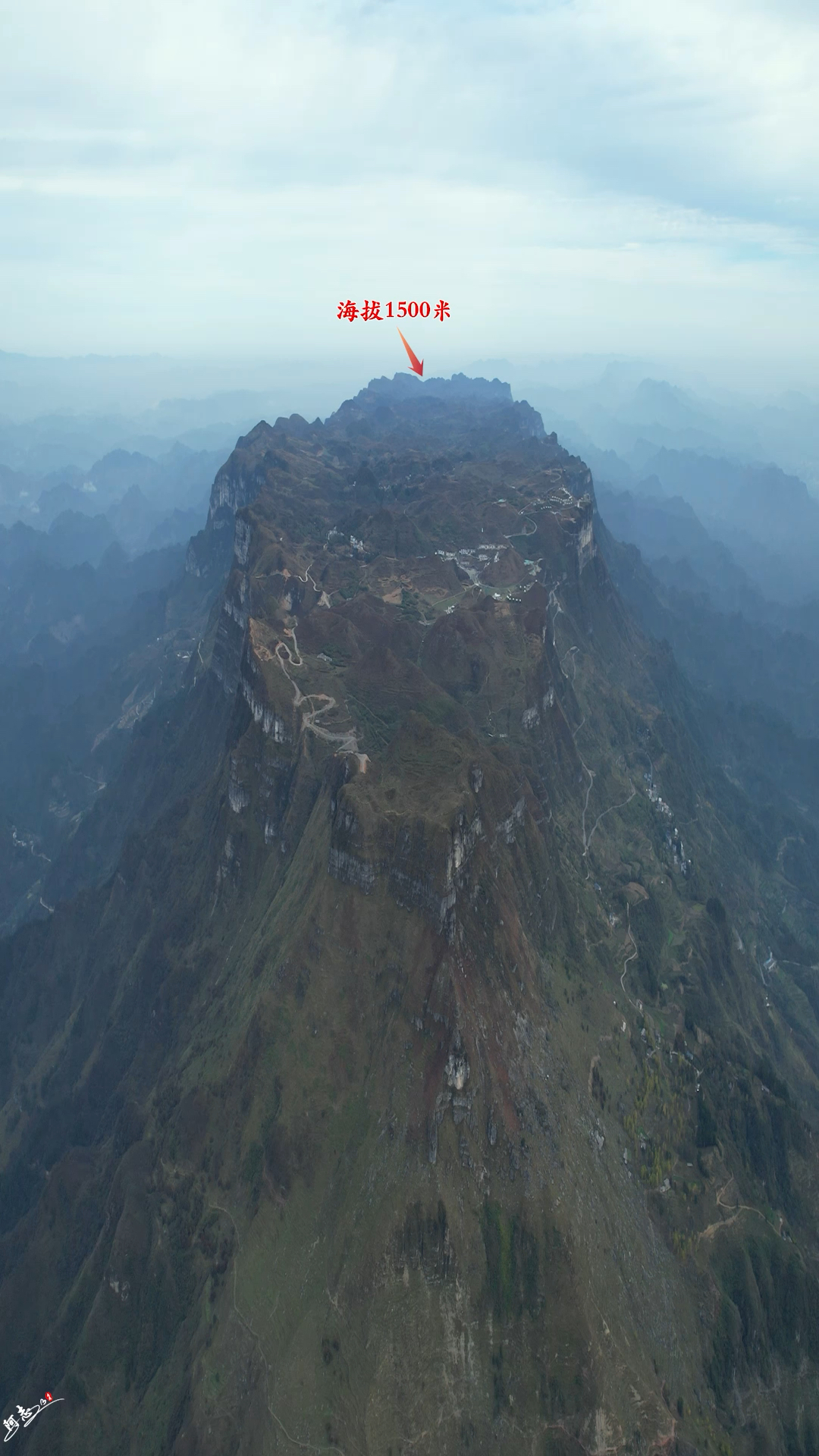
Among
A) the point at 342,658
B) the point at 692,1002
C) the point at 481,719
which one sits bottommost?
the point at 692,1002

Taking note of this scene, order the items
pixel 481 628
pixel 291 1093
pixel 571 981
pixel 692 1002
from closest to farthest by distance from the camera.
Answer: pixel 291 1093
pixel 571 981
pixel 692 1002
pixel 481 628

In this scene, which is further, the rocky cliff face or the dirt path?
the dirt path

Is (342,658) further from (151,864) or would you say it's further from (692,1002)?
(692,1002)

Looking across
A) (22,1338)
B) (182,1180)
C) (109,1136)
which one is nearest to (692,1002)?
(182,1180)
